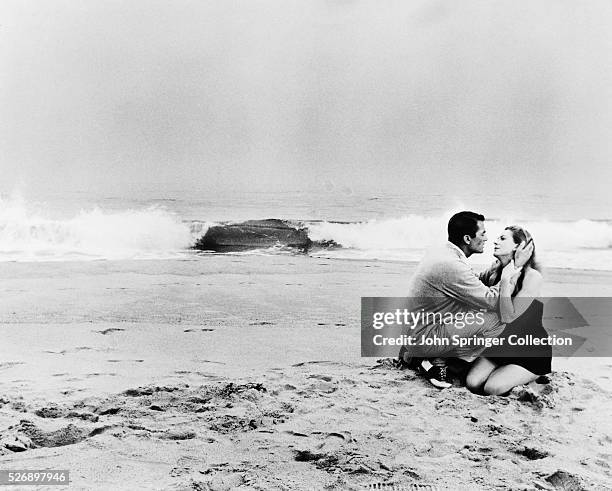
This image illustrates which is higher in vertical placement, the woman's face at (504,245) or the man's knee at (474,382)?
the woman's face at (504,245)

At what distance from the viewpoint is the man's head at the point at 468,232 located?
8.36 feet

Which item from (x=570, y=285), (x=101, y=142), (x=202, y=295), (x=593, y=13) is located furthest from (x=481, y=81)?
(x=101, y=142)

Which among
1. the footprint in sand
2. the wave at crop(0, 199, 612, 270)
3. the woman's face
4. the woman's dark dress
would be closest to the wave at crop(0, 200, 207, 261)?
the wave at crop(0, 199, 612, 270)

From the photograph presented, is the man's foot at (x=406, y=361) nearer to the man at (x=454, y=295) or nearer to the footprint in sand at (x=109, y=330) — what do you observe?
the man at (x=454, y=295)

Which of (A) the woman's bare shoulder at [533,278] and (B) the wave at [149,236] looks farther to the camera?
(B) the wave at [149,236]

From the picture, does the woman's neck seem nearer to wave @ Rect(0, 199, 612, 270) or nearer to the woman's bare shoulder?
the woman's bare shoulder

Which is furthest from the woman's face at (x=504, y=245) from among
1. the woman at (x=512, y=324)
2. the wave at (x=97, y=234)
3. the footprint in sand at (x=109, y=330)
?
the footprint in sand at (x=109, y=330)

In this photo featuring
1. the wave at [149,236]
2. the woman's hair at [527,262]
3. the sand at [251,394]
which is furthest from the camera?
the wave at [149,236]

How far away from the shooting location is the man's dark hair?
101 inches

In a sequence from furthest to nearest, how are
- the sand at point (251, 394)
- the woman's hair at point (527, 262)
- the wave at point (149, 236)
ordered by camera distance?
the wave at point (149, 236) < the woman's hair at point (527, 262) < the sand at point (251, 394)

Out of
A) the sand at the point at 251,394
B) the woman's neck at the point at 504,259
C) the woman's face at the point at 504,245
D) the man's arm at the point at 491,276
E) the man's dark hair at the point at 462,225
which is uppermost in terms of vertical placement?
the man's dark hair at the point at 462,225

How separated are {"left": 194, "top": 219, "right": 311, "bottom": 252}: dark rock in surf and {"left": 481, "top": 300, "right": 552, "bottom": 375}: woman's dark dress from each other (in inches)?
38.0

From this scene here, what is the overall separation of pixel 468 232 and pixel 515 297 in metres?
0.35

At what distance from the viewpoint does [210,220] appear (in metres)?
2.72
